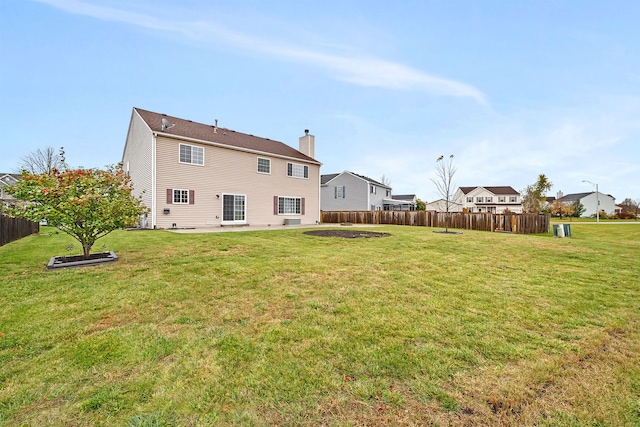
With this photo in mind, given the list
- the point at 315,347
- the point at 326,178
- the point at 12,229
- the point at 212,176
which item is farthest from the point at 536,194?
the point at 12,229

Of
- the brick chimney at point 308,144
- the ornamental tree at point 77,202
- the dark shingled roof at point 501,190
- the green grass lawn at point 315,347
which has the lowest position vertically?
the green grass lawn at point 315,347

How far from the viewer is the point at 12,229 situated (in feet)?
34.5

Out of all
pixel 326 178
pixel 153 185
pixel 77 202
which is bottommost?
pixel 77 202

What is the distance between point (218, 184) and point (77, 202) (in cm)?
1167

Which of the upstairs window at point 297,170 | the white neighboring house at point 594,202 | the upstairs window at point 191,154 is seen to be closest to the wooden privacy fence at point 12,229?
the upstairs window at point 191,154

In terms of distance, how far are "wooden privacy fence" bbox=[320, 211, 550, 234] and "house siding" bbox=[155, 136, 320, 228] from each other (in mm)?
5182

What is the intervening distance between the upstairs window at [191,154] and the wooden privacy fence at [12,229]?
7.23m

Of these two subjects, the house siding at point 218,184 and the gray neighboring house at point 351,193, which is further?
the gray neighboring house at point 351,193

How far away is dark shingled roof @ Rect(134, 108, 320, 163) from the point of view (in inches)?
634

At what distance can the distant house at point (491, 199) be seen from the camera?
53.2 m

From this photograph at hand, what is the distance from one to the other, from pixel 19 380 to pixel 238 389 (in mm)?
1774

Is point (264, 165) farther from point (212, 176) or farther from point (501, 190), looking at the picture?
point (501, 190)

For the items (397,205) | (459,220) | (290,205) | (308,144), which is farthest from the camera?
(397,205)

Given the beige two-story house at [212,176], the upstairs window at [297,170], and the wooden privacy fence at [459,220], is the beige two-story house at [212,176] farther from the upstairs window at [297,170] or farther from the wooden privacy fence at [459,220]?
the wooden privacy fence at [459,220]
